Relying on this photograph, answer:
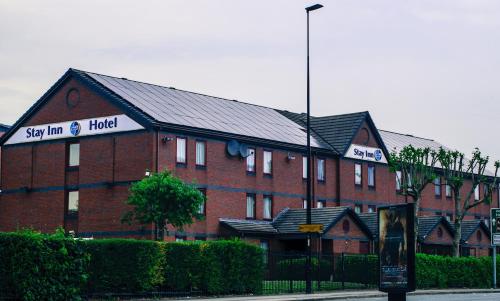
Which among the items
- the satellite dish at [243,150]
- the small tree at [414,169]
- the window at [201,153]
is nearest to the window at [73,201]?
the window at [201,153]

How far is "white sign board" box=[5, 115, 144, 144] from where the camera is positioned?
180 feet

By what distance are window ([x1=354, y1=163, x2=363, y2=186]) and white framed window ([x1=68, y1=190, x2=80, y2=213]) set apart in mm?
22665

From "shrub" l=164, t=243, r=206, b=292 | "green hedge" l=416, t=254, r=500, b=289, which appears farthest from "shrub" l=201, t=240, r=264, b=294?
"green hedge" l=416, t=254, r=500, b=289

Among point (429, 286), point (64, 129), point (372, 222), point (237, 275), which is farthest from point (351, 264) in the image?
point (64, 129)

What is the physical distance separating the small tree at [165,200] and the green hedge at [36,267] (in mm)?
16050

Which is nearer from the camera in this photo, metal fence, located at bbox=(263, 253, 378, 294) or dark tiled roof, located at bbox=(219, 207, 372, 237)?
metal fence, located at bbox=(263, 253, 378, 294)

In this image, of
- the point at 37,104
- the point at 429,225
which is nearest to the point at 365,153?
the point at 429,225

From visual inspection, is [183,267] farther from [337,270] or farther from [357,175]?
[357,175]

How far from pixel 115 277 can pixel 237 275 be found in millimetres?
6760

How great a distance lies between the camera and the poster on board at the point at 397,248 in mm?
22438

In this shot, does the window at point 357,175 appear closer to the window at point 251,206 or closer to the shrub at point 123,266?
the window at point 251,206

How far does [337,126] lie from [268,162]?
10403 mm

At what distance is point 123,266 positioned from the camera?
113ft

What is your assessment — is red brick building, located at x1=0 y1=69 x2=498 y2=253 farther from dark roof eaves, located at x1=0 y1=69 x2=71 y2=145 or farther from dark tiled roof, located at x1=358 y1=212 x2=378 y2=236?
dark tiled roof, located at x1=358 y1=212 x2=378 y2=236
